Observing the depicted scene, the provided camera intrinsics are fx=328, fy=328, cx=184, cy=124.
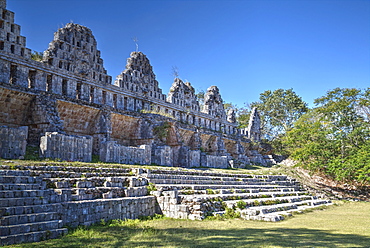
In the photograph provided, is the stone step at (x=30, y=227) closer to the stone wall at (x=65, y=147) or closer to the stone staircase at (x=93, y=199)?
the stone staircase at (x=93, y=199)

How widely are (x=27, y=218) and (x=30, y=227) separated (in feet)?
0.94

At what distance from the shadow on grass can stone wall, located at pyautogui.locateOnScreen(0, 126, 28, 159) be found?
18.7ft

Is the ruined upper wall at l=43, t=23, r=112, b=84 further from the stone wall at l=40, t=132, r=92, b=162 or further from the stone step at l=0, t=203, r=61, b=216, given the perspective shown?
the stone step at l=0, t=203, r=61, b=216

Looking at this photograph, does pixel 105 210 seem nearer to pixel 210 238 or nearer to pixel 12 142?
pixel 210 238

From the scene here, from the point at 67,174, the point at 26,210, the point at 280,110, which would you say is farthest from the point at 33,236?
the point at 280,110

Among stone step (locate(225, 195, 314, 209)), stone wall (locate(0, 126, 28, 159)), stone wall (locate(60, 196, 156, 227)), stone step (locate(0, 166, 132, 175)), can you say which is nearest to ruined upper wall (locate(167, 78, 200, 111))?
stone step (locate(225, 195, 314, 209))

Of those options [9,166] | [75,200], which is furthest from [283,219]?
[9,166]

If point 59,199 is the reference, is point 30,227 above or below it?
below

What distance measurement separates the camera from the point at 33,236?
6.71 m


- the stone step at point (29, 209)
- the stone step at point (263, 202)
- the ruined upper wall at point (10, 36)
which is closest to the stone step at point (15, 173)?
the stone step at point (29, 209)

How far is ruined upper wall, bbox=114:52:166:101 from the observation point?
26.1 metres

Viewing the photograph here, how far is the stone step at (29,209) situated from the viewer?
6871 millimetres

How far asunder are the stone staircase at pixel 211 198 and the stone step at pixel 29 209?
3947mm

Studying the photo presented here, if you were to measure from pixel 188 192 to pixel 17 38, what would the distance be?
44.7 feet
